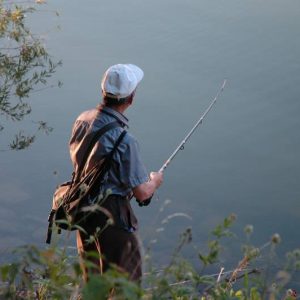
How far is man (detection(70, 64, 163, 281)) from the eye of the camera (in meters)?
3.18

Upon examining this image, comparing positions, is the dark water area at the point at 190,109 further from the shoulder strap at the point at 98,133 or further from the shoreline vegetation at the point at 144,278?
the shoreline vegetation at the point at 144,278

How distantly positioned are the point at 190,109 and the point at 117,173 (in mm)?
5980

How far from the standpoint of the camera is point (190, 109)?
30.0 ft

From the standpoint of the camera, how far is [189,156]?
866cm

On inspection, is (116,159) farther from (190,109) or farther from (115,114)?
(190,109)

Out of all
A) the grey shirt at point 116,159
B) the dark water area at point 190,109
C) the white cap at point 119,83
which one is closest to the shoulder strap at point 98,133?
the grey shirt at point 116,159

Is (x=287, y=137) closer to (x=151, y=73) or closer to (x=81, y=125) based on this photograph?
(x=151, y=73)

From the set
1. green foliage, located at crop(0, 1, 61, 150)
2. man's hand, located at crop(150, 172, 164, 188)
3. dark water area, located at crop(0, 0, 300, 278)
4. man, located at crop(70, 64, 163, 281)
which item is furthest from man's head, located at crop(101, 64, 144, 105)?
dark water area, located at crop(0, 0, 300, 278)

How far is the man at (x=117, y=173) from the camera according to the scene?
3.18 meters

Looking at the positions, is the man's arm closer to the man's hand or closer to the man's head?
the man's hand

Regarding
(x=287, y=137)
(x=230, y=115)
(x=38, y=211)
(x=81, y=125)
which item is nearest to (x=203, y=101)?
(x=230, y=115)

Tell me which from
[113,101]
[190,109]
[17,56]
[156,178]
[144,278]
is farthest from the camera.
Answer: [190,109]

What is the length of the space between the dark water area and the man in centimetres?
361

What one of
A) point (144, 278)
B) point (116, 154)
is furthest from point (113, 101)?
point (144, 278)
